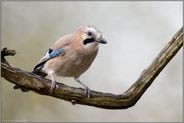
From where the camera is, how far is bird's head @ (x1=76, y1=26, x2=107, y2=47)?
6.84 ft

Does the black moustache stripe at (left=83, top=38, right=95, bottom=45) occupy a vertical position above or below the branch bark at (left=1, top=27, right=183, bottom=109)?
below

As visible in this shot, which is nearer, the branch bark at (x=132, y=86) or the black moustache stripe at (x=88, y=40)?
the branch bark at (x=132, y=86)

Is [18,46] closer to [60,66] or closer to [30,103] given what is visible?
[30,103]

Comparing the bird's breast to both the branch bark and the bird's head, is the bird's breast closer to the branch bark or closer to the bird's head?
the bird's head

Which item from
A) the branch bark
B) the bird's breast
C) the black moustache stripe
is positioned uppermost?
the branch bark

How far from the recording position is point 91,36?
2.18 metres

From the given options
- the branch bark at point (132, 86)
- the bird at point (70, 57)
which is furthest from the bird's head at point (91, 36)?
the branch bark at point (132, 86)

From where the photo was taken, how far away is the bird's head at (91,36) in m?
2.09

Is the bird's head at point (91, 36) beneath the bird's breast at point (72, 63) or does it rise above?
above

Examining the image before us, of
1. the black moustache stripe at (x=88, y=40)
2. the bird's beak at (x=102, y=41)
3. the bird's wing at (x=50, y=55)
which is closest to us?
the bird's beak at (x=102, y=41)

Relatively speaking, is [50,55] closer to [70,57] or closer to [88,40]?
[70,57]

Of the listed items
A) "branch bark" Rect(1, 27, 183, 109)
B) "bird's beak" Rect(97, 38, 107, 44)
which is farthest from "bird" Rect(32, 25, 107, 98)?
"branch bark" Rect(1, 27, 183, 109)

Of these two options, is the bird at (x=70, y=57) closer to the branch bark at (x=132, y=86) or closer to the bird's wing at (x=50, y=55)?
the bird's wing at (x=50, y=55)

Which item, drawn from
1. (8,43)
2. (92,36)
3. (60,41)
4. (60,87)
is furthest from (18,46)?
(60,87)
